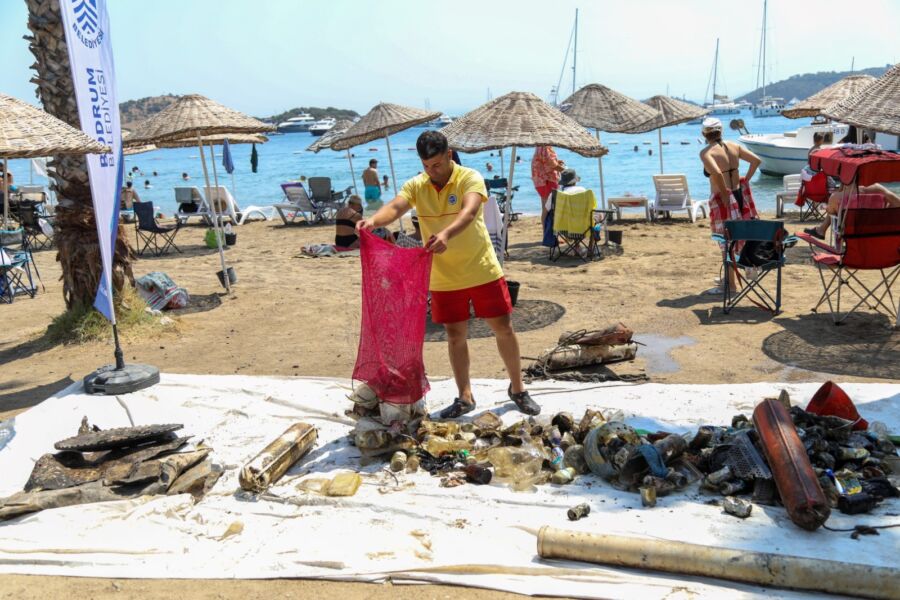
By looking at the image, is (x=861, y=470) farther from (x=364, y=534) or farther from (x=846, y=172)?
(x=846, y=172)

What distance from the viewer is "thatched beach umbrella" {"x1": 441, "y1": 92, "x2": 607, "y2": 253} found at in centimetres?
809

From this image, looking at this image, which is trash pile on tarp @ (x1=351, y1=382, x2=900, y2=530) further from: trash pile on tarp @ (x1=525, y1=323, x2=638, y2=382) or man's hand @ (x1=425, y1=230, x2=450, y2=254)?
trash pile on tarp @ (x1=525, y1=323, x2=638, y2=382)

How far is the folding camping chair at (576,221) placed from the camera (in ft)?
35.5

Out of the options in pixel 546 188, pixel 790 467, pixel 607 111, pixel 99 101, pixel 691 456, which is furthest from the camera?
pixel 607 111

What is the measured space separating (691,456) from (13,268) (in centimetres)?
953

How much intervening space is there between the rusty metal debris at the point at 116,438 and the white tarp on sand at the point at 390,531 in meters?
0.32

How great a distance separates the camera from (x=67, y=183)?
7.51 m

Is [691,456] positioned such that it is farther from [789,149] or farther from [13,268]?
[789,149]

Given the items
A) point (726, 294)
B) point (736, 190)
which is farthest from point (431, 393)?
point (736, 190)

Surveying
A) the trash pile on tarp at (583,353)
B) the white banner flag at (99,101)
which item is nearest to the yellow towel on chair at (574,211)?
the trash pile on tarp at (583,353)

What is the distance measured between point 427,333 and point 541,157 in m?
5.57

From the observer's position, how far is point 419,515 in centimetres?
382

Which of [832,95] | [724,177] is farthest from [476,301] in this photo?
[832,95]

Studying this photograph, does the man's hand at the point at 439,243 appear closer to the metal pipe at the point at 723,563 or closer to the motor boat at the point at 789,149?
the metal pipe at the point at 723,563
